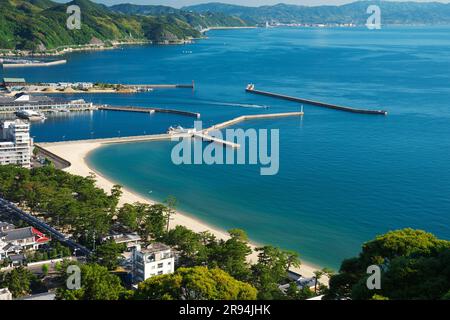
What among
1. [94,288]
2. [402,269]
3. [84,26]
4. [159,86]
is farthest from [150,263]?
[84,26]

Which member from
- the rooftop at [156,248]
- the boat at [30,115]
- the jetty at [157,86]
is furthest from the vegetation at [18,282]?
the jetty at [157,86]

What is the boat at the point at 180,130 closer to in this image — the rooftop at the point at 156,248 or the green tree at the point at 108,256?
the rooftop at the point at 156,248

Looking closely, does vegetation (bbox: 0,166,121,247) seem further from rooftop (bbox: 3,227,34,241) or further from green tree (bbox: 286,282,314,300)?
green tree (bbox: 286,282,314,300)

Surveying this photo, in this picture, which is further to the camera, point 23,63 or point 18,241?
point 23,63

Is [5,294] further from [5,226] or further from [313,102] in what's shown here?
[313,102]
